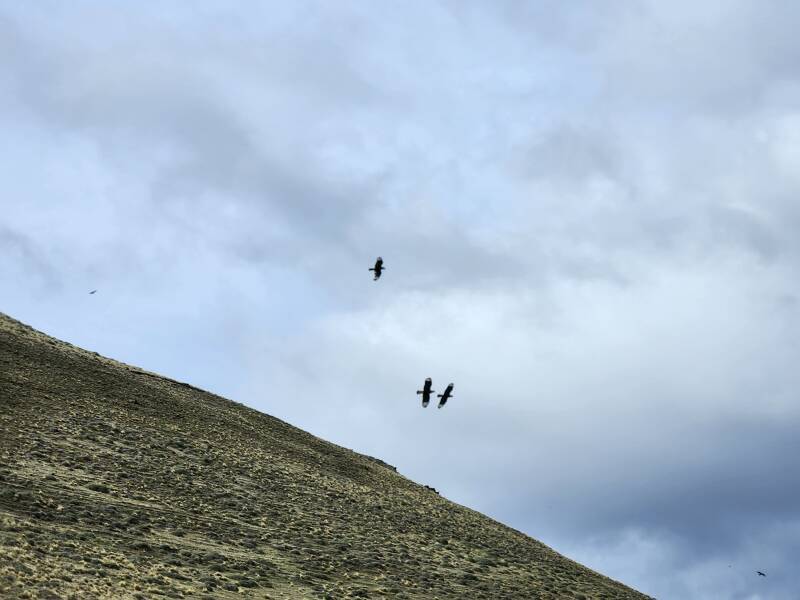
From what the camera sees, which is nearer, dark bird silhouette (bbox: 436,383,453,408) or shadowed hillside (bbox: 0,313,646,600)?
shadowed hillside (bbox: 0,313,646,600)

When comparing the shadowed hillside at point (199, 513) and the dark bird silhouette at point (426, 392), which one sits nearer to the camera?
the shadowed hillside at point (199, 513)

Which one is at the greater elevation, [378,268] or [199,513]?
[378,268]

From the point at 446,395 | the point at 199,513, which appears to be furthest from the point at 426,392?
the point at 199,513

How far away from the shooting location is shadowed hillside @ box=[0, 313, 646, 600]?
37.7 m

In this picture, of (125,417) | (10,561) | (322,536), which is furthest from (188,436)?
(10,561)

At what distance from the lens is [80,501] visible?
4262 centimetres

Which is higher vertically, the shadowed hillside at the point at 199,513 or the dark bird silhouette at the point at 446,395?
the dark bird silhouette at the point at 446,395

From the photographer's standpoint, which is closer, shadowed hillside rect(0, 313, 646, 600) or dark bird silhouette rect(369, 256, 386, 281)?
shadowed hillside rect(0, 313, 646, 600)

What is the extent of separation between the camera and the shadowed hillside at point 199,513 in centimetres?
3772

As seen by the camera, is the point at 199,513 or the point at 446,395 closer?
the point at 199,513

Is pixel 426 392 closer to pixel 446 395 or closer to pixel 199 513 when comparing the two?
pixel 446 395

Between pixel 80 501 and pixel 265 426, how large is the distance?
29.9m

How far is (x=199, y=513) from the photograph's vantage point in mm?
46500

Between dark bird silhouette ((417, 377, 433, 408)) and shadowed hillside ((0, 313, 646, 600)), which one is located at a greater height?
dark bird silhouette ((417, 377, 433, 408))
